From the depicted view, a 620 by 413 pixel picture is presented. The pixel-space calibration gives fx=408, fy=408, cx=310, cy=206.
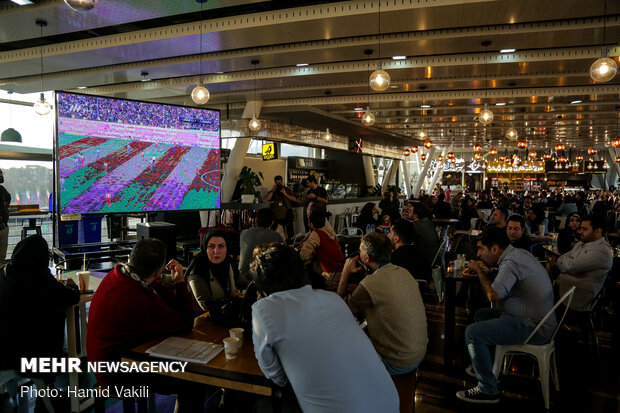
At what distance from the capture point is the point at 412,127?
15.8 metres

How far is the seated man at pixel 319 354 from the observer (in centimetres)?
154

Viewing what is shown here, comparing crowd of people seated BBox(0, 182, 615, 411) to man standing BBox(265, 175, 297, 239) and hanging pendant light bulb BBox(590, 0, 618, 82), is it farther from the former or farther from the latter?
man standing BBox(265, 175, 297, 239)

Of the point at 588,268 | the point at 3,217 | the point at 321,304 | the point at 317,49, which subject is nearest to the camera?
the point at 321,304

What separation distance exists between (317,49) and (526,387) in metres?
5.12

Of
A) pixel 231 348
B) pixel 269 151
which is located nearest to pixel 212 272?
pixel 231 348

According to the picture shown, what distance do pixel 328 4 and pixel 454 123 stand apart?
1084cm

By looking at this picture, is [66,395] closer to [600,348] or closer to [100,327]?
[100,327]

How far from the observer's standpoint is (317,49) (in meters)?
6.25

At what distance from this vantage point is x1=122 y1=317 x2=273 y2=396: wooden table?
6.06 feet

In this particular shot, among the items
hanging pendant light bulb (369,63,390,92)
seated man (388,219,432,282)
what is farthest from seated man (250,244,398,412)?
hanging pendant light bulb (369,63,390,92)

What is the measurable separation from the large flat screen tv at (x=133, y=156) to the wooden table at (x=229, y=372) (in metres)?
3.10

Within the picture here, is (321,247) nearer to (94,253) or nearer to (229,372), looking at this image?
(229,372)

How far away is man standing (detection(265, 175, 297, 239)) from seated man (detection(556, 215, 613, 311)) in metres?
5.78

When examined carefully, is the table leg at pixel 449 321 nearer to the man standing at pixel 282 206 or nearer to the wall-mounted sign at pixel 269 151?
the man standing at pixel 282 206
